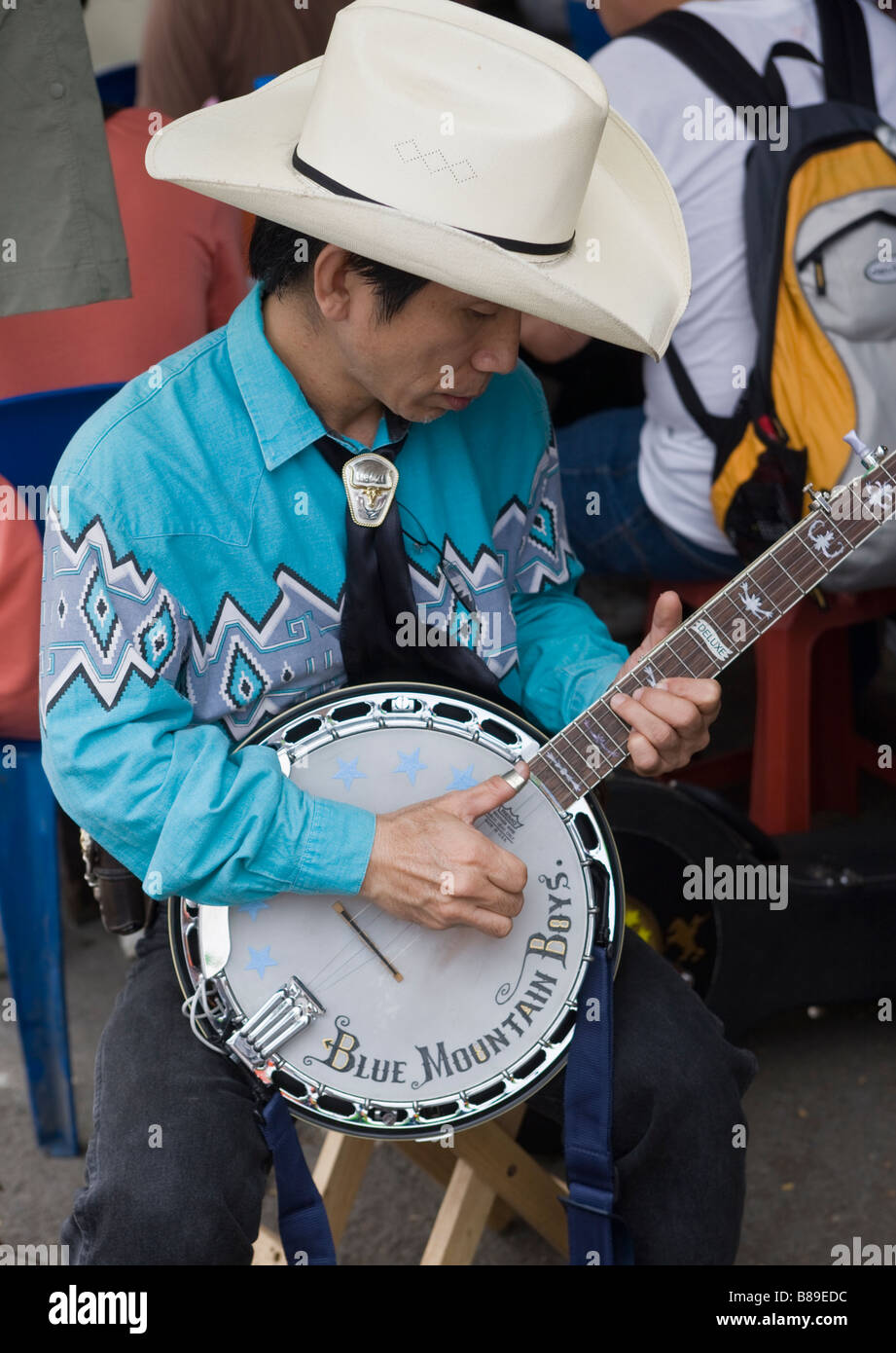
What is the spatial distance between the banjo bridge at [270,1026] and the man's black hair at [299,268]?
2.65ft

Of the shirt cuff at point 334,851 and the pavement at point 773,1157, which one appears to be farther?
the pavement at point 773,1157

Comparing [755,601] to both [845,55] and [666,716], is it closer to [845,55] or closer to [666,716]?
[666,716]

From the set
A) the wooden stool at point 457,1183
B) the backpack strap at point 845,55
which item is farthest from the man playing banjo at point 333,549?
the backpack strap at point 845,55

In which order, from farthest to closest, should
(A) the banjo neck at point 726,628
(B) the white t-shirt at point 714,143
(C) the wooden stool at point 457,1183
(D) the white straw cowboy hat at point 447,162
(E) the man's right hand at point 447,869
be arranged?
(B) the white t-shirt at point 714,143, (C) the wooden stool at point 457,1183, (A) the banjo neck at point 726,628, (E) the man's right hand at point 447,869, (D) the white straw cowboy hat at point 447,162

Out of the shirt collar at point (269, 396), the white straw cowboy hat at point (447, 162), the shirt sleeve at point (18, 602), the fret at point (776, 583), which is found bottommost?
the shirt sleeve at point (18, 602)

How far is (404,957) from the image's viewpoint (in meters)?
1.71

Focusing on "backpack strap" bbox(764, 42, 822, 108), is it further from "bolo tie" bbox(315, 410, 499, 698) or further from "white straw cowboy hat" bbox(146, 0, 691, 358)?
"bolo tie" bbox(315, 410, 499, 698)

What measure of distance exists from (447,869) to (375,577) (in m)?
0.38

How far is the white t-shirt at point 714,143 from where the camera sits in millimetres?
2520

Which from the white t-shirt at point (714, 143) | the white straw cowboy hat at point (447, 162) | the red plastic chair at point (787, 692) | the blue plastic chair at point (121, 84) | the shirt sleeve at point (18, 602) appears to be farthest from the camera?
the blue plastic chair at point (121, 84)

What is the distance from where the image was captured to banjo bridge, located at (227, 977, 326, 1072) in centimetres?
164

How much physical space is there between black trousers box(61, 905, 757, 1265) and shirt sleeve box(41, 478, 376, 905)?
236 millimetres

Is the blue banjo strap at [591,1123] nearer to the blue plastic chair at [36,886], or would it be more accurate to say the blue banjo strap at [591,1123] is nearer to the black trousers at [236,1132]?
the black trousers at [236,1132]

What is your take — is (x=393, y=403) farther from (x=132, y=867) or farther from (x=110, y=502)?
(x=132, y=867)
